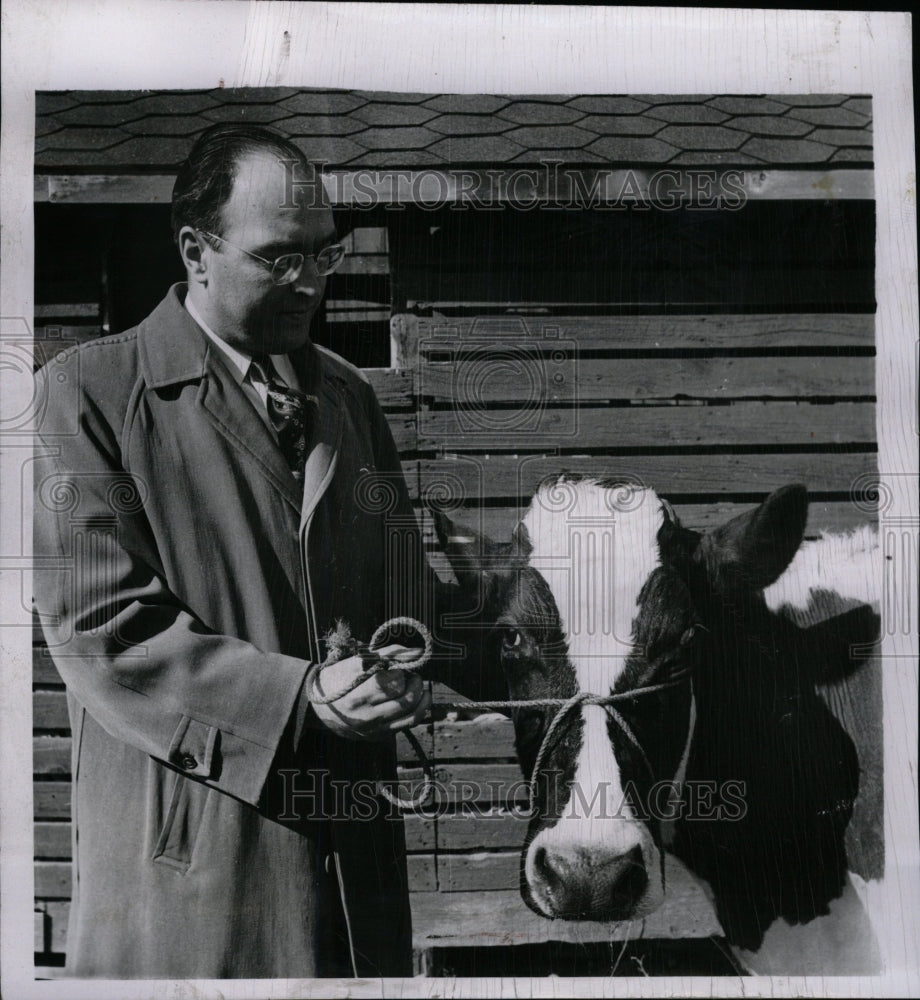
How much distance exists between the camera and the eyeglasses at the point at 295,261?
1.79 m

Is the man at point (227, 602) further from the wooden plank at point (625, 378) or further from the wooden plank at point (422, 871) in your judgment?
the wooden plank at point (625, 378)

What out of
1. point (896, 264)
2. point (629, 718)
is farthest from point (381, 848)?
point (896, 264)

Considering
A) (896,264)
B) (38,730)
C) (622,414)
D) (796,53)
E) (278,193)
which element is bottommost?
(38,730)

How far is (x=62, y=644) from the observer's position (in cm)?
176

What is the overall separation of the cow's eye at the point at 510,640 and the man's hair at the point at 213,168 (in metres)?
0.96

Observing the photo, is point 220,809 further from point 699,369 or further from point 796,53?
point 796,53

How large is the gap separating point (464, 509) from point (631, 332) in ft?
1.60

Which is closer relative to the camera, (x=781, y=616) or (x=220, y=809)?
(x=220, y=809)

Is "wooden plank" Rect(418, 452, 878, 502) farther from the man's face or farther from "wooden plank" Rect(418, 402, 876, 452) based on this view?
the man's face

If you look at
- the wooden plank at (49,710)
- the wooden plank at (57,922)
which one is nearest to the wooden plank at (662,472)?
the wooden plank at (49,710)

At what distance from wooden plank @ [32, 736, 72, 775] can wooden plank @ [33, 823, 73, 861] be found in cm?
10

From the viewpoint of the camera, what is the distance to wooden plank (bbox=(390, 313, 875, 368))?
183cm

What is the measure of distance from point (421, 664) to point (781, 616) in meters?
0.72

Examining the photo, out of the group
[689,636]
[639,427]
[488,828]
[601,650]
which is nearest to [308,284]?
[639,427]
